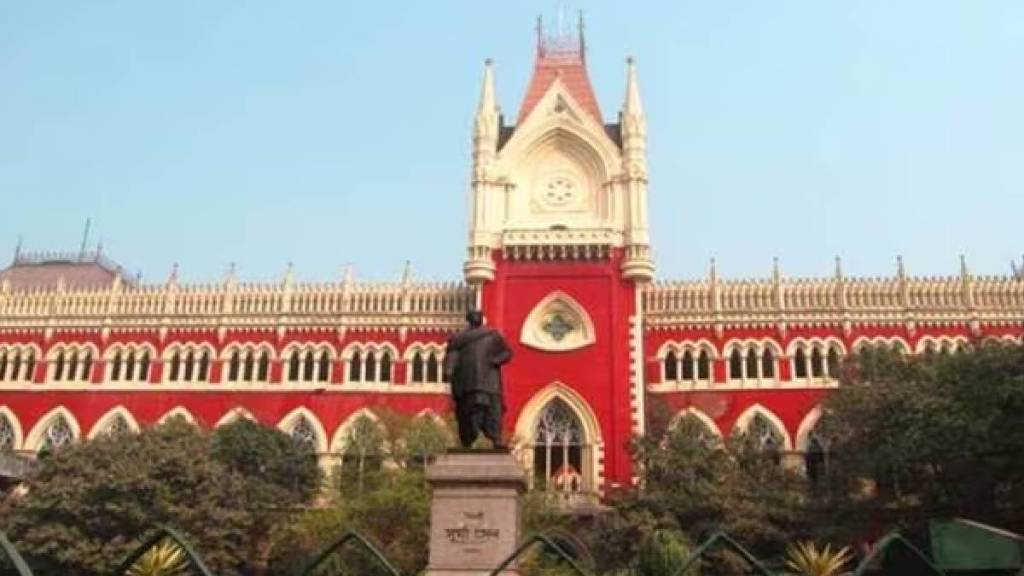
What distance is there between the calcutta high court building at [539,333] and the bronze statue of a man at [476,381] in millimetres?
21295

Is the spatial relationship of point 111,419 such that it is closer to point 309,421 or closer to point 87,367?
point 87,367

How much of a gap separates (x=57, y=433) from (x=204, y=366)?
655 cm

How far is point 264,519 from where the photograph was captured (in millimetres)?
32219

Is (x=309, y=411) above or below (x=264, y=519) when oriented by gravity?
above

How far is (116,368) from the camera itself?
40.8m

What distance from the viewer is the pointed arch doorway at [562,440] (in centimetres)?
3544

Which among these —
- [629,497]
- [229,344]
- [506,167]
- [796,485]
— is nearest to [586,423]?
[629,497]

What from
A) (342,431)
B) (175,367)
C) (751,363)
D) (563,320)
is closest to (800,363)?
(751,363)

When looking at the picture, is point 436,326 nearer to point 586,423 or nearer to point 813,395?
point 586,423

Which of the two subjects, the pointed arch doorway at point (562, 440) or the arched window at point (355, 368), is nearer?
the pointed arch doorway at point (562, 440)

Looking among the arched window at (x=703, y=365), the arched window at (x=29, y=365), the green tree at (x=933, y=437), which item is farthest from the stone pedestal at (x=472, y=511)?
the arched window at (x=29, y=365)

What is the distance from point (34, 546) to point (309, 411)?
38.8 ft

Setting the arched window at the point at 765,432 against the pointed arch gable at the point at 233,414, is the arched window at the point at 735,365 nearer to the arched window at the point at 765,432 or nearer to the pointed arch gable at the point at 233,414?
the arched window at the point at 765,432

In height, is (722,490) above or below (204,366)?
below
